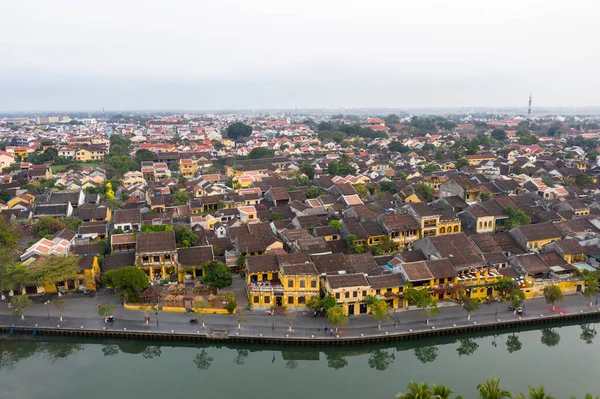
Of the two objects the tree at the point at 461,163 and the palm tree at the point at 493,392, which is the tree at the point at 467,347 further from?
the tree at the point at 461,163

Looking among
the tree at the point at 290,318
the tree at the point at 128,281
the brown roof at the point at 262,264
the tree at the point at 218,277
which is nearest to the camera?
the tree at the point at 290,318

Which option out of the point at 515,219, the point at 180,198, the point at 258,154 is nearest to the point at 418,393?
the point at 515,219

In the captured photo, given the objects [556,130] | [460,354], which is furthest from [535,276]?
[556,130]

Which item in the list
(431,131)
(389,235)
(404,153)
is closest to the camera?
(389,235)

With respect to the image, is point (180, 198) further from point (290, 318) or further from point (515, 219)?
point (515, 219)

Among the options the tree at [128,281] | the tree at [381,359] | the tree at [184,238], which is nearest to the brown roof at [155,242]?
the tree at [184,238]

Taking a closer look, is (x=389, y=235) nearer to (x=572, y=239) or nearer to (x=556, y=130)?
(x=572, y=239)

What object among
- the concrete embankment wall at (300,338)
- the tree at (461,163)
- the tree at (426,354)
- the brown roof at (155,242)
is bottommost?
the tree at (426,354)
